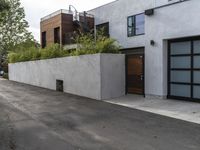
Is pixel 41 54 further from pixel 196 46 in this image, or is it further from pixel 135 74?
pixel 196 46

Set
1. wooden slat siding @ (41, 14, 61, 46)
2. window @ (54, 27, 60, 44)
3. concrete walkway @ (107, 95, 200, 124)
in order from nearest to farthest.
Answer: concrete walkway @ (107, 95, 200, 124) → wooden slat siding @ (41, 14, 61, 46) → window @ (54, 27, 60, 44)

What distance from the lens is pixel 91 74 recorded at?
14336mm

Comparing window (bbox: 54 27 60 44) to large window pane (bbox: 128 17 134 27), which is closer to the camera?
large window pane (bbox: 128 17 134 27)

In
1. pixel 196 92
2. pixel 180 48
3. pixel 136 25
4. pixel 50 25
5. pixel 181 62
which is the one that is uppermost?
pixel 50 25

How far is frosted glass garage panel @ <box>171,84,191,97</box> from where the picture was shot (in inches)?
486

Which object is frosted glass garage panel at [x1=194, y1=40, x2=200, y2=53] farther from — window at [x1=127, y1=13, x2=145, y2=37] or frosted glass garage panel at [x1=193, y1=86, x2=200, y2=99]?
window at [x1=127, y1=13, x2=145, y2=37]

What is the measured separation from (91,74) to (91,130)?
22.5 feet

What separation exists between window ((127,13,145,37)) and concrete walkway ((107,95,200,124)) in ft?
15.8

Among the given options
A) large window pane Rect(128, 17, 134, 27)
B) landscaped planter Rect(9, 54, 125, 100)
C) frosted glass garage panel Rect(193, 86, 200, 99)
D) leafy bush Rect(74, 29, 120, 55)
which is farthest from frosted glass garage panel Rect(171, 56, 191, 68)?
large window pane Rect(128, 17, 134, 27)

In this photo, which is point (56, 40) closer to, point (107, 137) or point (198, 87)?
point (198, 87)

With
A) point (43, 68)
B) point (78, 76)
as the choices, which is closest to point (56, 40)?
point (43, 68)

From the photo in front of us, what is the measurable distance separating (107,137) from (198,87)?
6.47 m

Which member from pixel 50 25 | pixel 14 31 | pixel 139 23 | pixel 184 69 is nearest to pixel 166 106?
pixel 184 69

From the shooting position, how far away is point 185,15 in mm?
12008
